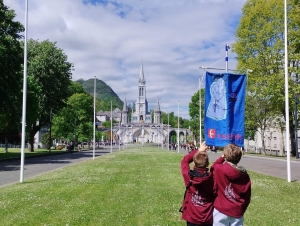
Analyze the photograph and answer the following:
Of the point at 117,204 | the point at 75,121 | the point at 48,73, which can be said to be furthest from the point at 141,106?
the point at 117,204

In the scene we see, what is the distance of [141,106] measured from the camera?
634 feet

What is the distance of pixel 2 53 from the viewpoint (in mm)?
32031

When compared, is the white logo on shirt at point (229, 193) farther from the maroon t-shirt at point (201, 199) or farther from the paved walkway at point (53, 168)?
the paved walkway at point (53, 168)

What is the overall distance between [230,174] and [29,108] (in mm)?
41473

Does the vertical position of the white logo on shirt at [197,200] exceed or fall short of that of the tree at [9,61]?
it falls short

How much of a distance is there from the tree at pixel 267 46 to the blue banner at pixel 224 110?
95.6 feet

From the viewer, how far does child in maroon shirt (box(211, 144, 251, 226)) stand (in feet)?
16.7

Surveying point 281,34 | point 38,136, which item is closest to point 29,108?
point 281,34

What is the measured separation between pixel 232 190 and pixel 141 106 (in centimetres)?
18838

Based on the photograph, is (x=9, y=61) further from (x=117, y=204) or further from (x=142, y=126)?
(x=142, y=126)

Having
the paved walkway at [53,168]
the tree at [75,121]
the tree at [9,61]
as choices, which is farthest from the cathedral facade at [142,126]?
the paved walkway at [53,168]

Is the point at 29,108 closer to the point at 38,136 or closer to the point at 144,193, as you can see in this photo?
the point at 144,193

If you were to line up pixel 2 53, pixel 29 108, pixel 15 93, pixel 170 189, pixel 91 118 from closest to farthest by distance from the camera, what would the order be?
pixel 170 189, pixel 2 53, pixel 15 93, pixel 29 108, pixel 91 118

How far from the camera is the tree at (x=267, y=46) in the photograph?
35.2 metres
